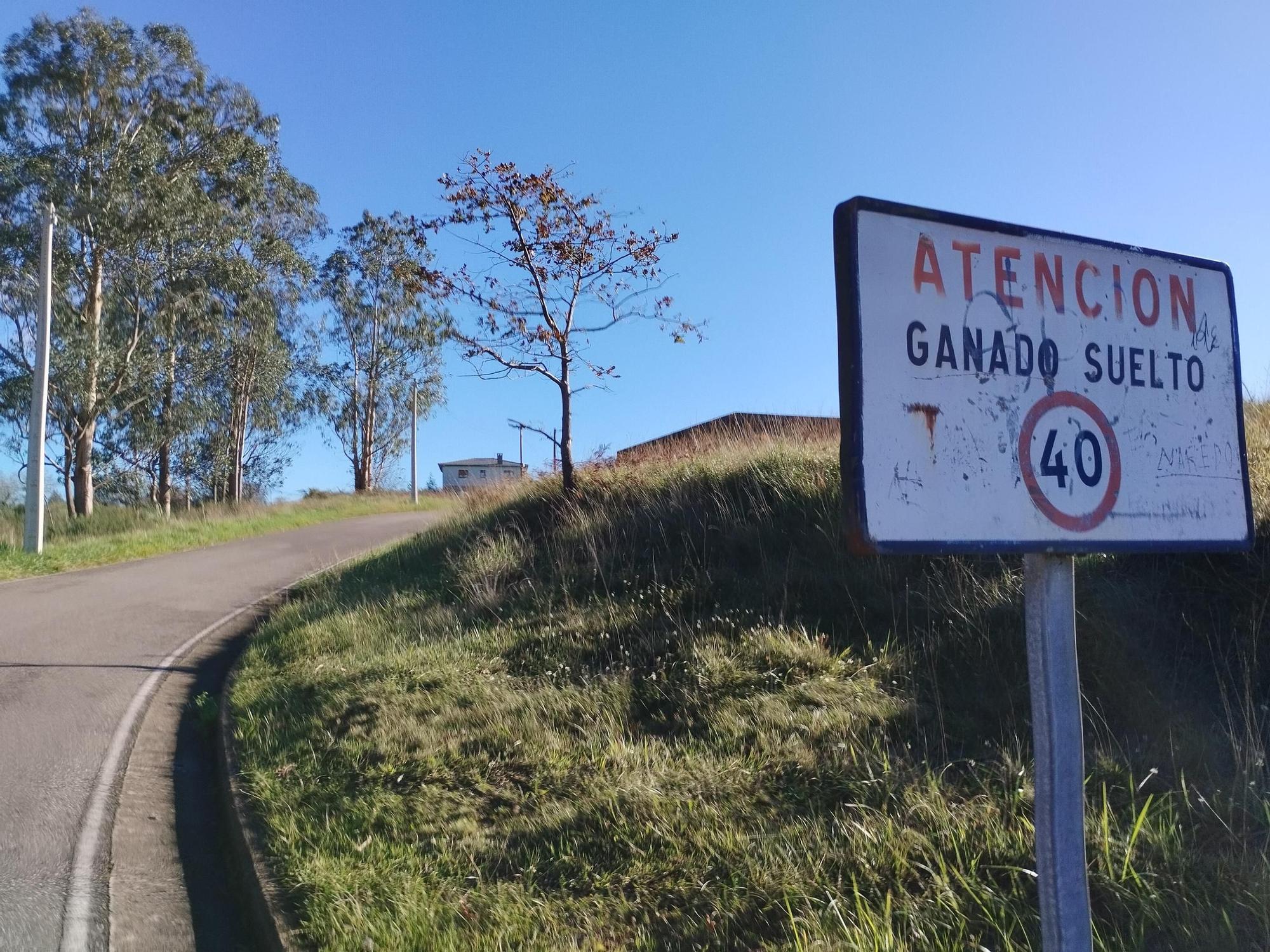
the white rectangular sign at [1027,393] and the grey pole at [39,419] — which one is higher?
the grey pole at [39,419]

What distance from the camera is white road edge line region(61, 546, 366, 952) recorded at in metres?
4.66

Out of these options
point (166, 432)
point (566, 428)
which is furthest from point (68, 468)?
point (566, 428)

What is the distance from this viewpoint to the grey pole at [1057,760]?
178 cm

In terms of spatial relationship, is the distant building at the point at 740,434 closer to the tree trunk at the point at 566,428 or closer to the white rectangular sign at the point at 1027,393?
the tree trunk at the point at 566,428

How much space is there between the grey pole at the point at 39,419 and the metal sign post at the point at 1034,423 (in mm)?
20876

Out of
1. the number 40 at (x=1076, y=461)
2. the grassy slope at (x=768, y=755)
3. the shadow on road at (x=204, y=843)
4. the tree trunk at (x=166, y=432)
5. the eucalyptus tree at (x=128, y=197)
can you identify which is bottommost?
the shadow on road at (x=204, y=843)

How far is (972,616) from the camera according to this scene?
19.9ft

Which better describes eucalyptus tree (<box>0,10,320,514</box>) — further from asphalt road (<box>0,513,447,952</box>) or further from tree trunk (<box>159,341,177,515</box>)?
asphalt road (<box>0,513,447,952</box>)

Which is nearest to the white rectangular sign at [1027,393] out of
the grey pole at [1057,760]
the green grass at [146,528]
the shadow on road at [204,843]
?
the grey pole at [1057,760]

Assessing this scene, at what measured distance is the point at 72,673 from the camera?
9.63 m

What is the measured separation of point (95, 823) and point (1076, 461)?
6149 mm

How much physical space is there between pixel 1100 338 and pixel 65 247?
32289mm

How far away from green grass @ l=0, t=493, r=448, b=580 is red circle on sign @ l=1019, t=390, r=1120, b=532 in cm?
1835

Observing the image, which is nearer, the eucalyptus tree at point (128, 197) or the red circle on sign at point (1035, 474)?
the red circle on sign at point (1035, 474)
